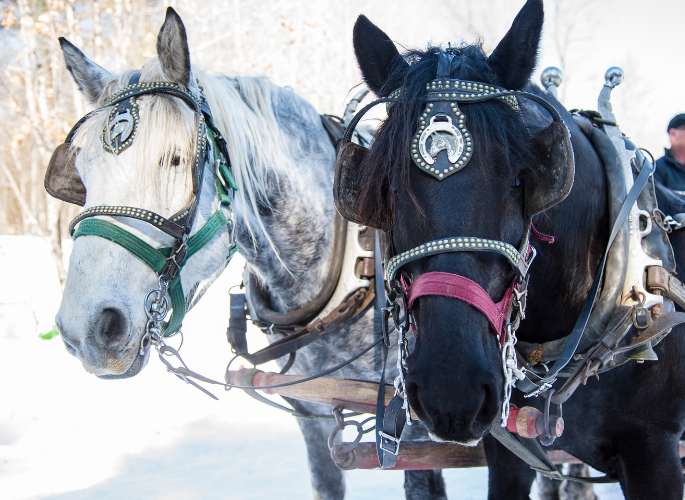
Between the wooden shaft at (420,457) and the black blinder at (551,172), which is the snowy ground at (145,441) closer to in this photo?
the wooden shaft at (420,457)

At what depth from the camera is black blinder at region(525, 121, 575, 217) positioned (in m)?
1.20

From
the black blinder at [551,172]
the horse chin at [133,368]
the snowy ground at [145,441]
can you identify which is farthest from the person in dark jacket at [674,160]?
the horse chin at [133,368]

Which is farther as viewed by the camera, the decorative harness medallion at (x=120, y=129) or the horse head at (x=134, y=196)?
the decorative harness medallion at (x=120, y=129)

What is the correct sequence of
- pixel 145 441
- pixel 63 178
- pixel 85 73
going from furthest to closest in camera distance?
pixel 145 441
pixel 85 73
pixel 63 178

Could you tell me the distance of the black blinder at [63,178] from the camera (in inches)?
74.5

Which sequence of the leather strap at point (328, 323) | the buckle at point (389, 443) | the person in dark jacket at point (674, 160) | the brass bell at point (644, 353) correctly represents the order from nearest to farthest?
the brass bell at point (644, 353) → the buckle at point (389, 443) → the leather strap at point (328, 323) → the person in dark jacket at point (674, 160)

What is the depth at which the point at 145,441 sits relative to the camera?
14.2ft

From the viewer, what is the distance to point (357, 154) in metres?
1.44

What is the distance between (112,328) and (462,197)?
114 cm

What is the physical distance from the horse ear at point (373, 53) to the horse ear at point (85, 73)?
112 cm

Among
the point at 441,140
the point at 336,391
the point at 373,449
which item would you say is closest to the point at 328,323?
the point at 336,391

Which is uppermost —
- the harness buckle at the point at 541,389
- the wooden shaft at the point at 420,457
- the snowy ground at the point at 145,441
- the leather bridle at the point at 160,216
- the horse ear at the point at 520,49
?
the horse ear at the point at 520,49

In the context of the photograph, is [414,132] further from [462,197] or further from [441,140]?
[462,197]

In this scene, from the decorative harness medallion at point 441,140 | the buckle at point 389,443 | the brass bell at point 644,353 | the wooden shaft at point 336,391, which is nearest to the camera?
the decorative harness medallion at point 441,140
